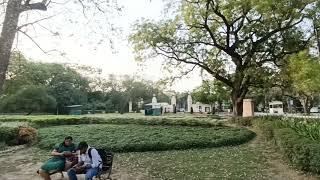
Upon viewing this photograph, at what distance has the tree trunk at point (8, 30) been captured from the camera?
7.80 metres

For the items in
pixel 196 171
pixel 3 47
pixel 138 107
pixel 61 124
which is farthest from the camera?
pixel 138 107

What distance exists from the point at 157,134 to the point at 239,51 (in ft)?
38.1

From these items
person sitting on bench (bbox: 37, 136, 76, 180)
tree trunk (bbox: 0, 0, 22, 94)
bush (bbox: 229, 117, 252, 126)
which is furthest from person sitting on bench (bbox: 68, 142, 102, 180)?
bush (bbox: 229, 117, 252, 126)

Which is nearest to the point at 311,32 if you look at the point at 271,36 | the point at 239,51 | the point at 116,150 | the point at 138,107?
the point at 271,36

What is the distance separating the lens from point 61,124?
25062 millimetres

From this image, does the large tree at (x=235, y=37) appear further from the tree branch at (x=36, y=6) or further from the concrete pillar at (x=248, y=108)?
the tree branch at (x=36, y=6)

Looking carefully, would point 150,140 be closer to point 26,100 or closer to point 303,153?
point 303,153

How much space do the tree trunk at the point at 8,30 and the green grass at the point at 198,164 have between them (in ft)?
14.2

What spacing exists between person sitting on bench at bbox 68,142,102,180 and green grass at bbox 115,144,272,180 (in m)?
2.00

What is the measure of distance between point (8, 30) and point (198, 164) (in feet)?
20.4

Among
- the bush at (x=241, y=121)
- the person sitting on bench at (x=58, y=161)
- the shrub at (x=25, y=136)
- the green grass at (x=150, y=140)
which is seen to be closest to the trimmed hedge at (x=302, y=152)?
the green grass at (x=150, y=140)

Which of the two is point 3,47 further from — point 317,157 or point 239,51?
point 239,51

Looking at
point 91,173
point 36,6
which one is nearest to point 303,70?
point 91,173

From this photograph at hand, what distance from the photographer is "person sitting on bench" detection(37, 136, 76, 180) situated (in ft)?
28.0
